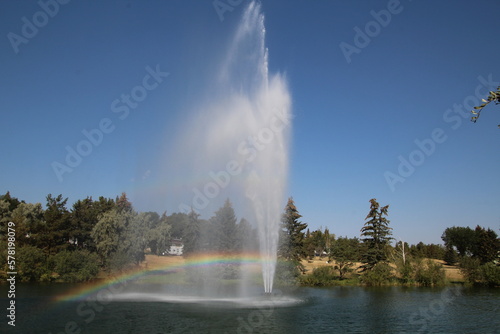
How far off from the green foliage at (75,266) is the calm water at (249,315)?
18.7 m

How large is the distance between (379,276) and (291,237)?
17145 mm

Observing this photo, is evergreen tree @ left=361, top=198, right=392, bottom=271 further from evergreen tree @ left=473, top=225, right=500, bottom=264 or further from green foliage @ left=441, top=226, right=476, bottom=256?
green foliage @ left=441, top=226, right=476, bottom=256

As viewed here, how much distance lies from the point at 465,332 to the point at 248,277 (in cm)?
3202

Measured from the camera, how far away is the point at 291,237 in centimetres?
6125

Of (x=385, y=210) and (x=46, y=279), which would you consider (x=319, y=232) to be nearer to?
(x=385, y=210)

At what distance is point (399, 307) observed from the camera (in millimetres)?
36500

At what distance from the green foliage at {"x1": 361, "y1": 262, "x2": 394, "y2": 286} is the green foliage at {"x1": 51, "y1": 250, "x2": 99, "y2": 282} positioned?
158ft

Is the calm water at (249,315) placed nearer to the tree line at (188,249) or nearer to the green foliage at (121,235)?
the tree line at (188,249)

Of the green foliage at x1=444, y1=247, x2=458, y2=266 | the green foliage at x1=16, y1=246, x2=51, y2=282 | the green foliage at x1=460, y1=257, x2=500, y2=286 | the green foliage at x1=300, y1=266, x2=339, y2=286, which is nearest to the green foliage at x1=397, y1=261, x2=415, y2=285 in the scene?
the green foliage at x1=460, y1=257, x2=500, y2=286

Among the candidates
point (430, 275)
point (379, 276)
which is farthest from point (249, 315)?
point (430, 275)

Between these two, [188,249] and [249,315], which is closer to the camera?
[249,315]

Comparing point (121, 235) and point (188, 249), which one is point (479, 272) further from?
point (121, 235)

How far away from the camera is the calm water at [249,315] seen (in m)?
25.4

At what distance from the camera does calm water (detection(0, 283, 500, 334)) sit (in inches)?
1000
